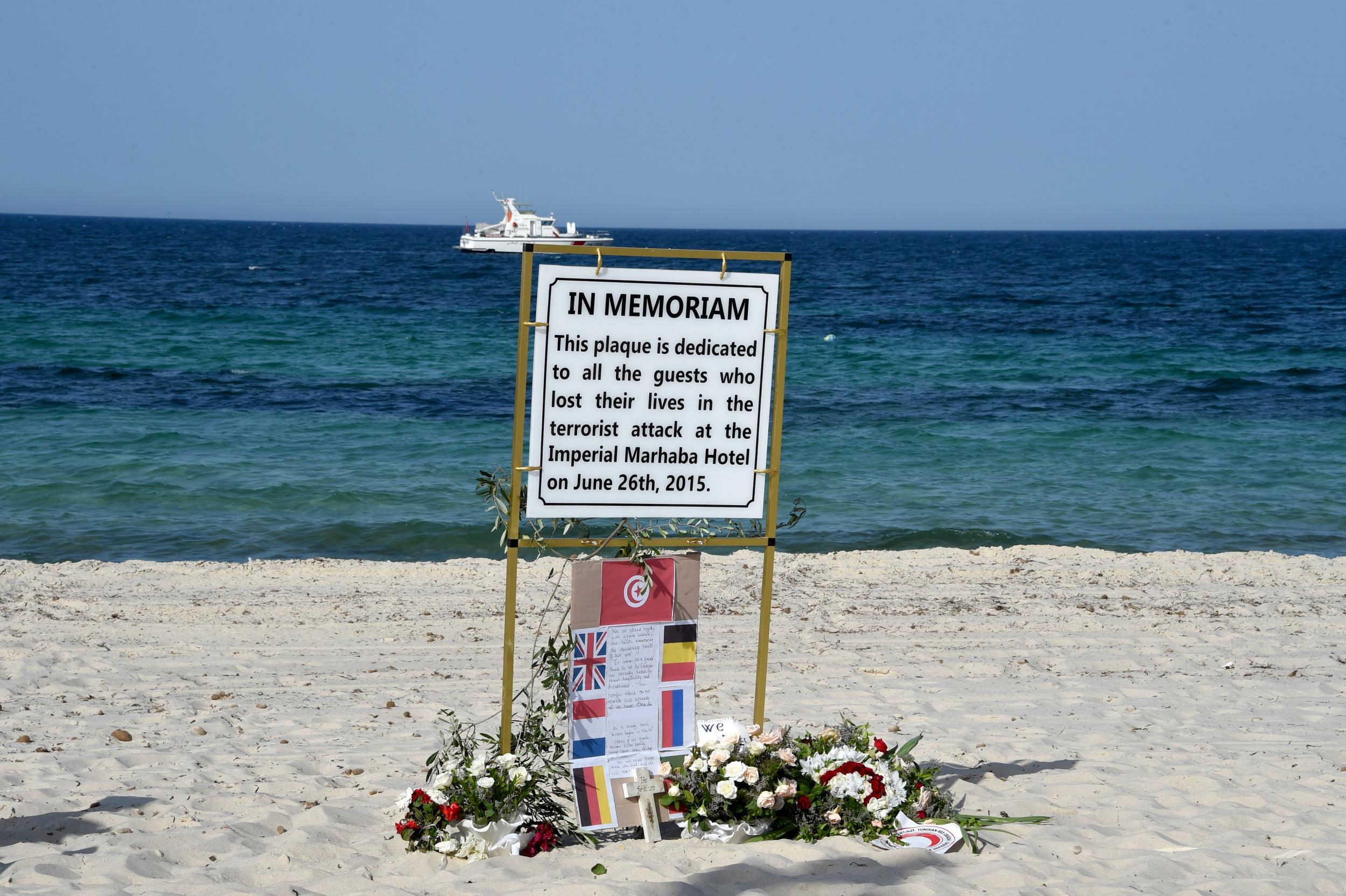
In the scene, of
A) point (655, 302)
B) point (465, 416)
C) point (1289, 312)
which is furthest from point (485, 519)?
point (1289, 312)

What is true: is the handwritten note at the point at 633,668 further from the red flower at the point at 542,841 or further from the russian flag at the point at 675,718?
the red flower at the point at 542,841

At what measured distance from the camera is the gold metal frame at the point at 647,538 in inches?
144

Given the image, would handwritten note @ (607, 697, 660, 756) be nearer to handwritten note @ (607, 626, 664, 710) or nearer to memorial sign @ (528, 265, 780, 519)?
handwritten note @ (607, 626, 664, 710)

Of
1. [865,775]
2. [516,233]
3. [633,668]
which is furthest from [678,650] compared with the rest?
[516,233]

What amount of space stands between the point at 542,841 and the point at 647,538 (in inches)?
42.2

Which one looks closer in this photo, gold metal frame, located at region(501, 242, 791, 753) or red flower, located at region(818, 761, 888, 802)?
gold metal frame, located at region(501, 242, 791, 753)

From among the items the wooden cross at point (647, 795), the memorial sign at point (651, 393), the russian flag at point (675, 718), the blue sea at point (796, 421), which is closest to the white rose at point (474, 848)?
the wooden cross at point (647, 795)

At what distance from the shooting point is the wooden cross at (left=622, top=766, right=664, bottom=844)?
384 centimetres

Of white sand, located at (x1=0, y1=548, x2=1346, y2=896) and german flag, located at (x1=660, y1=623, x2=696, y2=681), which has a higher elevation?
german flag, located at (x1=660, y1=623, x2=696, y2=681)

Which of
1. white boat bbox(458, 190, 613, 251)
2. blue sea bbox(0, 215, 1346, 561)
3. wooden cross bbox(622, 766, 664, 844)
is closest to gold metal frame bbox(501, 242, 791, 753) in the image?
wooden cross bbox(622, 766, 664, 844)

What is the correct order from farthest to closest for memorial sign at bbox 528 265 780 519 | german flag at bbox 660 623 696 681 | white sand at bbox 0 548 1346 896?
german flag at bbox 660 623 696 681 → memorial sign at bbox 528 265 780 519 → white sand at bbox 0 548 1346 896

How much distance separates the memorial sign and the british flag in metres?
0.44

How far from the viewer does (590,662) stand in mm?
3896

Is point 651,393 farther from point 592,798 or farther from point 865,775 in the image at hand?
point 865,775
